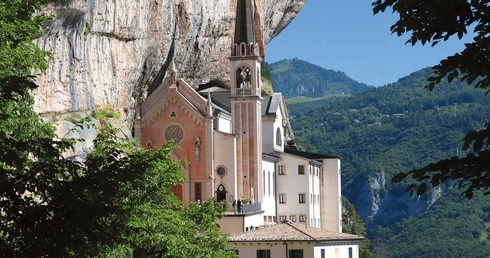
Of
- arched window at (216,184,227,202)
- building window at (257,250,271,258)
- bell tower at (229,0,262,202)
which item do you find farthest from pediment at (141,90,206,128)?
building window at (257,250,271,258)

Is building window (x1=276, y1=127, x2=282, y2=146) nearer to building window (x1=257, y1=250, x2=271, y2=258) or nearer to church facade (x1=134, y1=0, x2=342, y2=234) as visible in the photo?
church facade (x1=134, y1=0, x2=342, y2=234)

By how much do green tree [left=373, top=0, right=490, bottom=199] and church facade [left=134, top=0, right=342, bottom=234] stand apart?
64.8 metres

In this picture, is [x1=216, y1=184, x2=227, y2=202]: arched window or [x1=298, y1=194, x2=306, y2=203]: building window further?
[x1=298, y1=194, x2=306, y2=203]: building window

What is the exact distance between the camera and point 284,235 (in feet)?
248

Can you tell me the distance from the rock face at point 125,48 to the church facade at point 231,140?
5.21 feet

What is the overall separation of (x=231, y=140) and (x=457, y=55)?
2769 inches

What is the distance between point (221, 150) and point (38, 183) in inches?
2445

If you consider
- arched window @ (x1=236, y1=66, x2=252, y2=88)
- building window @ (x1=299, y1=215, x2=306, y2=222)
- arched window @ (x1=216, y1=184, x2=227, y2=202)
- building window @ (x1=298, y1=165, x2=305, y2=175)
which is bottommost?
building window @ (x1=299, y1=215, x2=306, y2=222)

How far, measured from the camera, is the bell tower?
87062mm

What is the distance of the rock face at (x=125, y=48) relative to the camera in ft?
210

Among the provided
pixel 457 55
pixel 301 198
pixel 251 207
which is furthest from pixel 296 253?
pixel 457 55

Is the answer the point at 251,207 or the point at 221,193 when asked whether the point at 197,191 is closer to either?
the point at 221,193

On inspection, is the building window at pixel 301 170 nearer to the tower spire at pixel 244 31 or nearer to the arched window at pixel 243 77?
the arched window at pixel 243 77

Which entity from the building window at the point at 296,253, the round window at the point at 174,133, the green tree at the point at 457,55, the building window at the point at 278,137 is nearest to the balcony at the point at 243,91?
the round window at the point at 174,133
